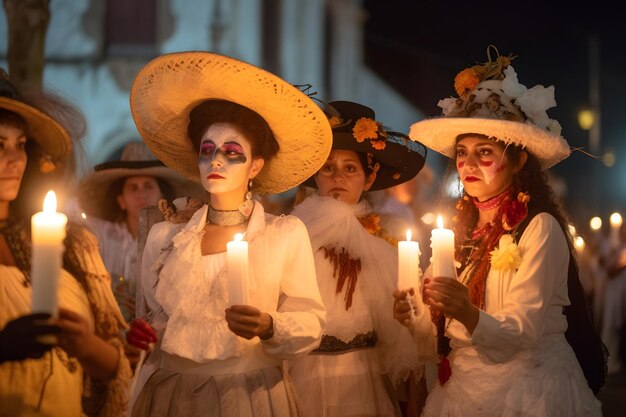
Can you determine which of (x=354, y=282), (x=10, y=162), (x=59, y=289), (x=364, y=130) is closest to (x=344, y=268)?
(x=354, y=282)

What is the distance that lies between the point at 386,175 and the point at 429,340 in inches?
56.8

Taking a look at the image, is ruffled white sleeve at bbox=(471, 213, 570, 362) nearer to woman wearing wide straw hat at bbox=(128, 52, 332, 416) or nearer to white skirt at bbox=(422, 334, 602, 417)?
white skirt at bbox=(422, 334, 602, 417)

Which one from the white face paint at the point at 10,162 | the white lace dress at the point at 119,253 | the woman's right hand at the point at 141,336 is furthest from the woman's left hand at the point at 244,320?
the white lace dress at the point at 119,253

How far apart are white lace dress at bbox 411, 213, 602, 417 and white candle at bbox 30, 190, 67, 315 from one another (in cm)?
211

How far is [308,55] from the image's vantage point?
82.0ft

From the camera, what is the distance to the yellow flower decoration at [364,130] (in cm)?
523

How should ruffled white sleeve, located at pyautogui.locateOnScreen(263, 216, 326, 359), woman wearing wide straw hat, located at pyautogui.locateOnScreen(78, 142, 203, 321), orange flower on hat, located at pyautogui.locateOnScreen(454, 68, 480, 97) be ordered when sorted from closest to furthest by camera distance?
1. ruffled white sleeve, located at pyautogui.locateOnScreen(263, 216, 326, 359)
2. orange flower on hat, located at pyautogui.locateOnScreen(454, 68, 480, 97)
3. woman wearing wide straw hat, located at pyautogui.locateOnScreen(78, 142, 203, 321)

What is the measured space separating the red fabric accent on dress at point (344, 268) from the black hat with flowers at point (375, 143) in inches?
26.0

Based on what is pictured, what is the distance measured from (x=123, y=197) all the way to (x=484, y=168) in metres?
3.74

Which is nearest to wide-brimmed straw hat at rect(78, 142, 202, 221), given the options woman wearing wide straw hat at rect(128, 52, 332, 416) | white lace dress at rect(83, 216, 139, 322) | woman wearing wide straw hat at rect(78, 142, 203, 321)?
woman wearing wide straw hat at rect(78, 142, 203, 321)

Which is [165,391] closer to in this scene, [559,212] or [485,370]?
[485,370]

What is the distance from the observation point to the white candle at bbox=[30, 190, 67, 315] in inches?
104

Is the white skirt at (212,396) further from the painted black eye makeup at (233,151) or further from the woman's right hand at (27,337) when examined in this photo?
the woman's right hand at (27,337)

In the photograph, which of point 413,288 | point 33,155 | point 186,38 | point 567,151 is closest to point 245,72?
point 33,155
